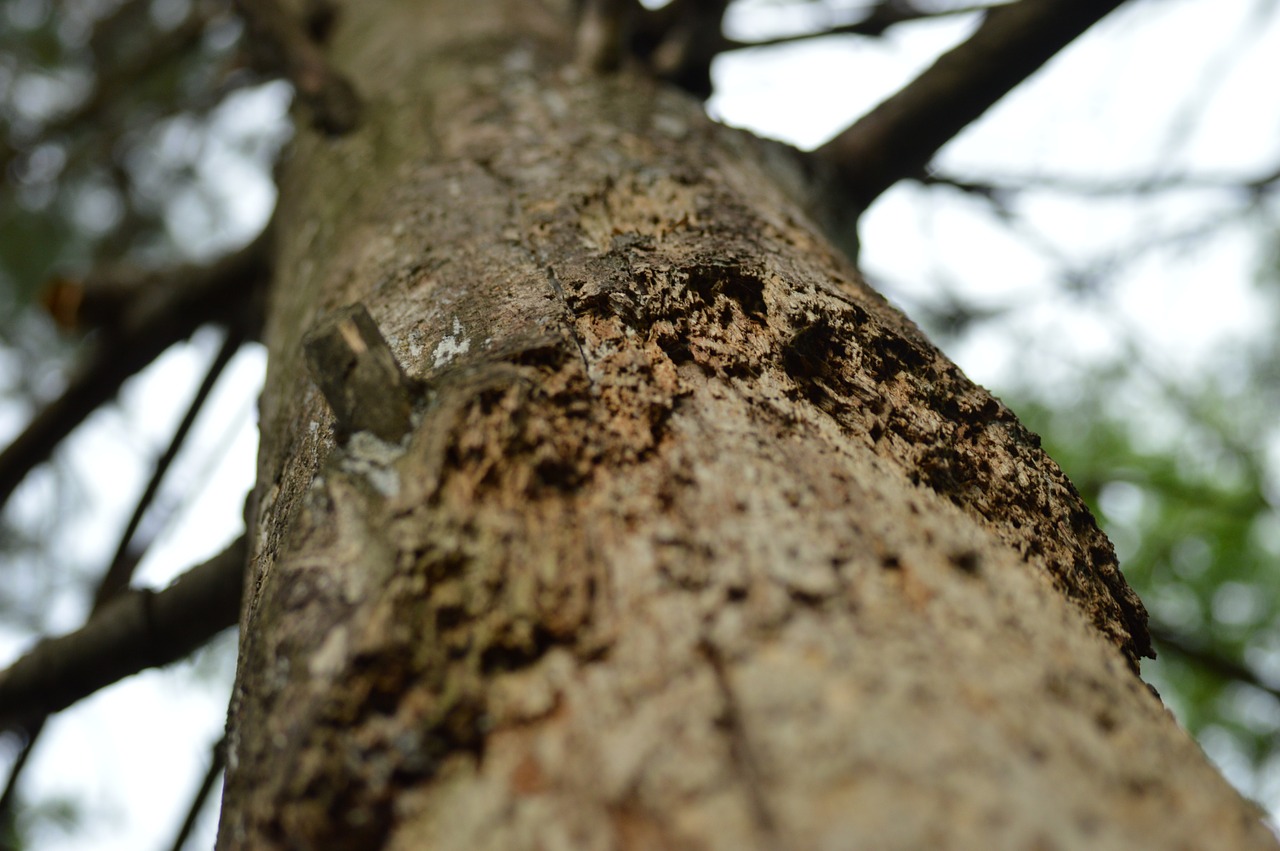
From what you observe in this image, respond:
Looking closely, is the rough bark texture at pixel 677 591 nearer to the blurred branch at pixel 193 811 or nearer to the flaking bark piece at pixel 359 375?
the flaking bark piece at pixel 359 375

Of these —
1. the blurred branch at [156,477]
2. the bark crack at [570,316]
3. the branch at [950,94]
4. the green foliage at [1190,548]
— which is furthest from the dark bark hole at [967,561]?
the green foliage at [1190,548]

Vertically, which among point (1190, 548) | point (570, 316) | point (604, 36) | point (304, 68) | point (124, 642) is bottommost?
point (1190, 548)

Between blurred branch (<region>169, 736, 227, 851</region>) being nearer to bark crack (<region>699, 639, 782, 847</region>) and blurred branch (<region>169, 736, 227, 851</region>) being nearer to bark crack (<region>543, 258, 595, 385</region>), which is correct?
bark crack (<region>543, 258, 595, 385</region>)

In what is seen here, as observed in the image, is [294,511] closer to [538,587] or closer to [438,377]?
[438,377]

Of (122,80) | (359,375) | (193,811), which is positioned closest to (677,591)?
(359,375)

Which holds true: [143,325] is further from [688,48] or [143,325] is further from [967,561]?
[967,561]

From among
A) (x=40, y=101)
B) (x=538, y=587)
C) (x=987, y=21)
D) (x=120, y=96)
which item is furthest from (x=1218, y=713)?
(x=40, y=101)
